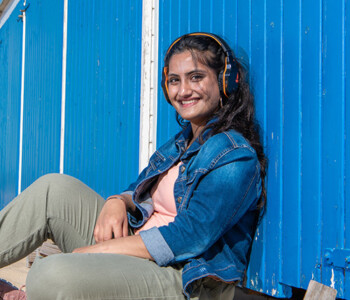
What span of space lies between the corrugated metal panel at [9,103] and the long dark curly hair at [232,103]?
5.68 m

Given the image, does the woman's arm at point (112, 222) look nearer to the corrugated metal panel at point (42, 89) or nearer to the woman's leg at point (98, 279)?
the woman's leg at point (98, 279)

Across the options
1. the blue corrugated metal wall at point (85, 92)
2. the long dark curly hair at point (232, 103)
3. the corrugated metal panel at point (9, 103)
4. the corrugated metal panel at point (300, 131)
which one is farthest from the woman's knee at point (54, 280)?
the corrugated metal panel at point (9, 103)

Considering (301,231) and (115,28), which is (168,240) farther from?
(115,28)

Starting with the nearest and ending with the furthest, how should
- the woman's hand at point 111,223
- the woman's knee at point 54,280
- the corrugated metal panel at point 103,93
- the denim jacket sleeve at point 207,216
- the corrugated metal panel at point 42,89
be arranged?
1. the woman's knee at point 54,280
2. the denim jacket sleeve at point 207,216
3. the woman's hand at point 111,223
4. the corrugated metal panel at point 103,93
5. the corrugated metal panel at point 42,89

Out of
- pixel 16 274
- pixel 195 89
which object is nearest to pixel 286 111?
pixel 195 89

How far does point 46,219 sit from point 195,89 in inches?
38.4

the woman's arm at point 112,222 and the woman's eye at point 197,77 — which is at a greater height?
the woman's eye at point 197,77

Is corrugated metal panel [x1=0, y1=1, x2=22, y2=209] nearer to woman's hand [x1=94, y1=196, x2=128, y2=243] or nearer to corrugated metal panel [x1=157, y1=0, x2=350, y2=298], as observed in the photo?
woman's hand [x1=94, y1=196, x2=128, y2=243]

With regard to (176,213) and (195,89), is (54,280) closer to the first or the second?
(176,213)

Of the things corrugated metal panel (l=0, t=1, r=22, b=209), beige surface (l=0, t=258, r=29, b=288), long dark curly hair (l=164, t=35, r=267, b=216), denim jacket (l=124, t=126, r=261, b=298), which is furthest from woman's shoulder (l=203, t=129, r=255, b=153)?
corrugated metal panel (l=0, t=1, r=22, b=209)

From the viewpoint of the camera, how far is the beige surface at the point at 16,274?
163 inches

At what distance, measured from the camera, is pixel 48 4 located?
593 centimetres

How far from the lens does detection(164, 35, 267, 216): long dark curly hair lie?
7.23ft

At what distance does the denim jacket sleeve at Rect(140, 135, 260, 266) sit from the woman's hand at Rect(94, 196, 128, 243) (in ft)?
1.11
